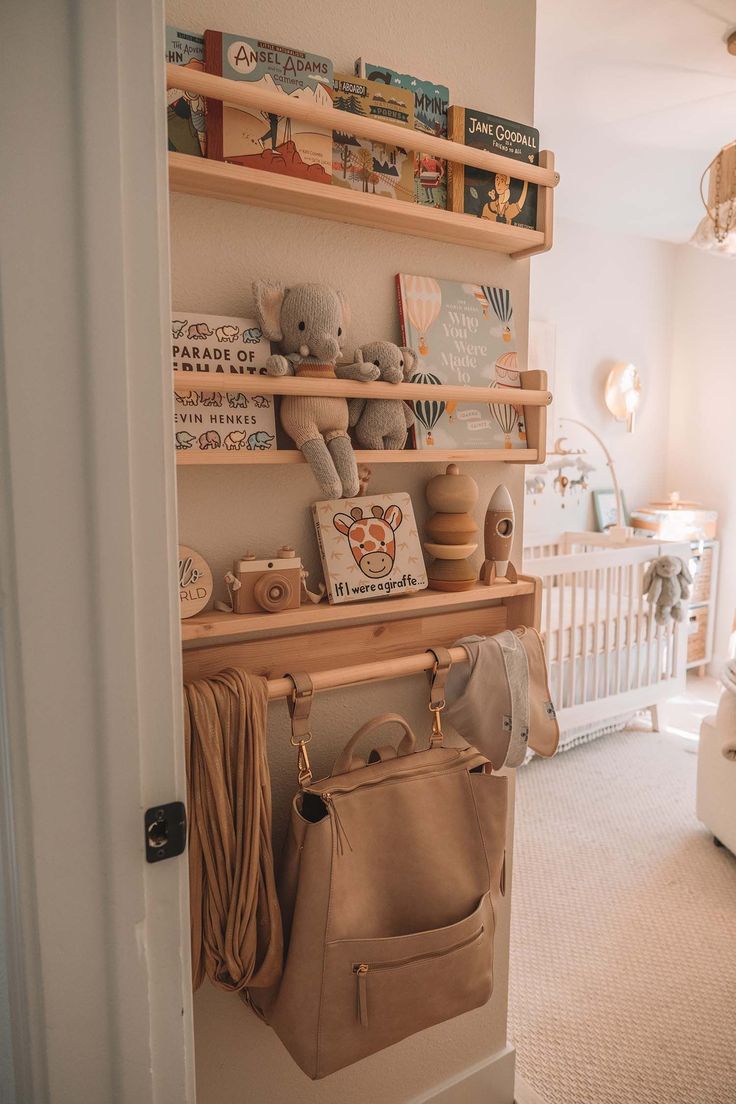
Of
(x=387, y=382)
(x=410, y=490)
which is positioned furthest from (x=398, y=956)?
(x=387, y=382)

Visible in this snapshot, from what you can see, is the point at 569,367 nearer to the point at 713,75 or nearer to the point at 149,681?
the point at 713,75

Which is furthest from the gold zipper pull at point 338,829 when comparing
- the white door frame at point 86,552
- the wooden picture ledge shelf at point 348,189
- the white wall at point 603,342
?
the white wall at point 603,342

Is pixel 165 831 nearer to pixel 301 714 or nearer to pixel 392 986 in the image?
pixel 301 714

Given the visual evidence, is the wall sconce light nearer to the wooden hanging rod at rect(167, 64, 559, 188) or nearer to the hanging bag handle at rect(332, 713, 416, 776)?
the wooden hanging rod at rect(167, 64, 559, 188)

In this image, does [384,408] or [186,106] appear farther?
[384,408]

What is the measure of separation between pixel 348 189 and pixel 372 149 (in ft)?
0.35

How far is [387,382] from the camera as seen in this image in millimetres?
1166

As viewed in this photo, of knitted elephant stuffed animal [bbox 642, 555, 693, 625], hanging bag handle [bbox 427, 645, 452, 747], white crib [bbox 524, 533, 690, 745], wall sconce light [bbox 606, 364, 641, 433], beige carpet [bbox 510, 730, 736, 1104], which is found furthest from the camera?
wall sconce light [bbox 606, 364, 641, 433]

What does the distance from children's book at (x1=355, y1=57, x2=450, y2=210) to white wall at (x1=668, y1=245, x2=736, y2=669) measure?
3.62 meters

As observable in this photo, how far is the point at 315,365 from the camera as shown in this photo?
1.10 metres

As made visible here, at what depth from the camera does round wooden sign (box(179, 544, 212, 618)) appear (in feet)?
3.49

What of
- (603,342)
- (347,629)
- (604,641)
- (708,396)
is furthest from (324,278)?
(708,396)

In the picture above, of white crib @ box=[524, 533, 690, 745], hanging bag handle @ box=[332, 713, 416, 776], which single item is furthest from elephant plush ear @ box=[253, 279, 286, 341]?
white crib @ box=[524, 533, 690, 745]

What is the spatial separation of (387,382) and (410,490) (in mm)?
240
